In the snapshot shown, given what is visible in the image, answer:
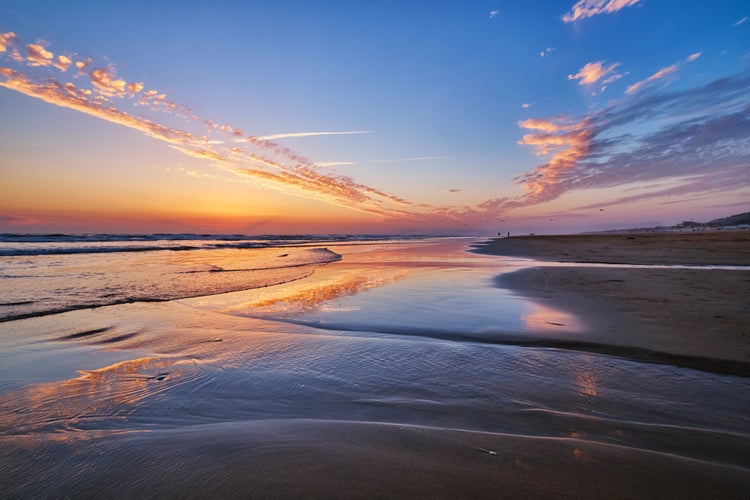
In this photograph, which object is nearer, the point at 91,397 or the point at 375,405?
the point at 375,405

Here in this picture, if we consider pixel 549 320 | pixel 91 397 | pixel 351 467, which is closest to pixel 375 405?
pixel 351 467

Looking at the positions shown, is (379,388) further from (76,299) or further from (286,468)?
(76,299)

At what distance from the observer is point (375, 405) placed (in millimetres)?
3000

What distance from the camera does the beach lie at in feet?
6.47

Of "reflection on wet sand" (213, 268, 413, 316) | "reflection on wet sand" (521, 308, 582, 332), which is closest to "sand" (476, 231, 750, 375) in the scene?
"reflection on wet sand" (521, 308, 582, 332)

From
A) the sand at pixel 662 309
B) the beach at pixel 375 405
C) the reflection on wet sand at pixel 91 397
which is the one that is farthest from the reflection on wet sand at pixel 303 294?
the sand at pixel 662 309

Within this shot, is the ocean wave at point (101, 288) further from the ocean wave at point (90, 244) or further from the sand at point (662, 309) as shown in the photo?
the ocean wave at point (90, 244)

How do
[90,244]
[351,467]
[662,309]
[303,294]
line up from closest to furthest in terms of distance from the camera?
[351,467] < [662,309] < [303,294] < [90,244]

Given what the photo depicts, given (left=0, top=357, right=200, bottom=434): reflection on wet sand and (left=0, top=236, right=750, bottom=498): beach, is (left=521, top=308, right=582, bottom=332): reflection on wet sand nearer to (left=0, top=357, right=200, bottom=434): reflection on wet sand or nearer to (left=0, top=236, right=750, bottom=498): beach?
(left=0, top=236, right=750, bottom=498): beach

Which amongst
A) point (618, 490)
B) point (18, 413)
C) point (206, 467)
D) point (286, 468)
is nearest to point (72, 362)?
point (18, 413)

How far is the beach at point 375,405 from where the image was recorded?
197cm

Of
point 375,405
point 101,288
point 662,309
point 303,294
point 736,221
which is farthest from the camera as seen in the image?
point 736,221

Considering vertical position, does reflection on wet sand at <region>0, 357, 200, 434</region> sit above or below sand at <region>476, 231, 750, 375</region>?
below

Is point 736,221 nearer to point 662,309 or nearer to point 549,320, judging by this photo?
point 662,309
